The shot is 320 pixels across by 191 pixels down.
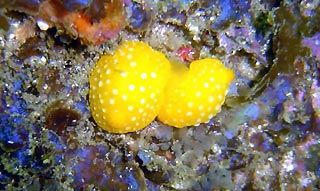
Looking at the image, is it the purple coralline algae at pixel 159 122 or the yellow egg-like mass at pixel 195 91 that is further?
the yellow egg-like mass at pixel 195 91

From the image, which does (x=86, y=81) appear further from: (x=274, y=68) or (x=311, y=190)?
(x=311, y=190)

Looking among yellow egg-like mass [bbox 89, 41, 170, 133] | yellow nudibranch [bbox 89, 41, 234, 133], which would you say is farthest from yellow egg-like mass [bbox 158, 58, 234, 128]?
yellow egg-like mass [bbox 89, 41, 170, 133]

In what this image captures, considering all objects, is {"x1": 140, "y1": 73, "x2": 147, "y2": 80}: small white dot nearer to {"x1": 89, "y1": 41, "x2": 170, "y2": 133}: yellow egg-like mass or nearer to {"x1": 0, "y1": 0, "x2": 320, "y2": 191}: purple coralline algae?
{"x1": 89, "y1": 41, "x2": 170, "y2": 133}: yellow egg-like mass

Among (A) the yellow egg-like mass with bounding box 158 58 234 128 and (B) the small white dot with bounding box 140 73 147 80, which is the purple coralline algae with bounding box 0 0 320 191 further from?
(B) the small white dot with bounding box 140 73 147 80

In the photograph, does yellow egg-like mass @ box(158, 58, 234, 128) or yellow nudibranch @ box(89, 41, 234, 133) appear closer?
yellow nudibranch @ box(89, 41, 234, 133)

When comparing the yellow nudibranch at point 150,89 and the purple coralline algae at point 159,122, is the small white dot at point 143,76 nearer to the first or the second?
the yellow nudibranch at point 150,89

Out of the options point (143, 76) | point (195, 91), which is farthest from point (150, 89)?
point (195, 91)

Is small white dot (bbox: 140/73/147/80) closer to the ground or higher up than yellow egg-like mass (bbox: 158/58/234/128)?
higher up

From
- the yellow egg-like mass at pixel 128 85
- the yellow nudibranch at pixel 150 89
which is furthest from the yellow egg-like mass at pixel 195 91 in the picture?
the yellow egg-like mass at pixel 128 85
